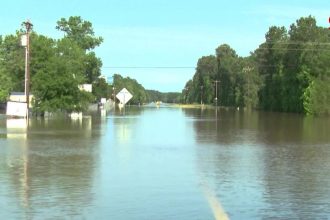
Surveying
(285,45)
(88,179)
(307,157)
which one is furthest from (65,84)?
(285,45)

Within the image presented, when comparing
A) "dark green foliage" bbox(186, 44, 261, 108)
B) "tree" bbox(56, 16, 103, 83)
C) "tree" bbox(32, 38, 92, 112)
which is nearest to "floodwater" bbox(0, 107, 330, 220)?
"tree" bbox(32, 38, 92, 112)

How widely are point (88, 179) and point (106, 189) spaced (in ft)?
4.68

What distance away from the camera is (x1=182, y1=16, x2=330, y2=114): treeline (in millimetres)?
78562

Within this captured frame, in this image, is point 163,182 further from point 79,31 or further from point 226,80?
point 226,80

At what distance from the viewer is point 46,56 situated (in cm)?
5819

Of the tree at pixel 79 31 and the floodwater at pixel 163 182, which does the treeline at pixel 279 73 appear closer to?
the tree at pixel 79 31

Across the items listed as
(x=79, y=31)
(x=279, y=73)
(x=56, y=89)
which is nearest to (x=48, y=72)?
(x=56, y=89)

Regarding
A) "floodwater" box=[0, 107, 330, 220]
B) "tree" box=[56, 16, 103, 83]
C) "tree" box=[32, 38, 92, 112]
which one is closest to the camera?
"floodwater" box=[0, 107, 330, 220]

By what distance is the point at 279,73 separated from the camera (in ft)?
351

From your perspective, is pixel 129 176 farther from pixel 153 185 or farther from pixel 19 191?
pixel 19 191

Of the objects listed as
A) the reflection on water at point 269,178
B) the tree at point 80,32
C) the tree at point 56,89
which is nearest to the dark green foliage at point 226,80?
the tree at point 80,32

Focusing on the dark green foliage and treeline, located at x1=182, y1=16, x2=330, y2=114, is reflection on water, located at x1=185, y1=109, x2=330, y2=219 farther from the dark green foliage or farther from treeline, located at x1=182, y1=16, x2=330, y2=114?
the dark green foliage

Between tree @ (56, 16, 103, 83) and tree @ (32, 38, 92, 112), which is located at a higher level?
tree @ (56, 16, 103, 83)

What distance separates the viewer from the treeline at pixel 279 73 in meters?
78.6
